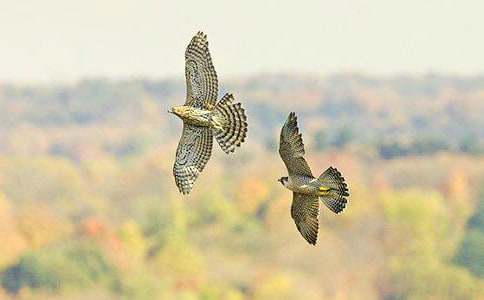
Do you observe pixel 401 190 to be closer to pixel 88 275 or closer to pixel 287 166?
pixel 88 275

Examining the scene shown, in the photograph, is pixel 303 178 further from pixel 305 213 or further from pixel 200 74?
pixel 200 74

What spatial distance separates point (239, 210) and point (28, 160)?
41.5 metres

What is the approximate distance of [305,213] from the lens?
8914 millimetres

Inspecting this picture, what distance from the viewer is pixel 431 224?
462 ft

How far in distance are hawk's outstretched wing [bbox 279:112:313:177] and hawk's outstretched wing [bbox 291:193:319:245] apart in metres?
0.46

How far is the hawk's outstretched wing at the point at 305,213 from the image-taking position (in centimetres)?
877

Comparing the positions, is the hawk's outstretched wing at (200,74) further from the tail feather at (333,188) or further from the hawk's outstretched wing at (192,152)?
the tail feather at (333,188)

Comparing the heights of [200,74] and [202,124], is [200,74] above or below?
above

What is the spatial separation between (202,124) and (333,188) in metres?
1.05

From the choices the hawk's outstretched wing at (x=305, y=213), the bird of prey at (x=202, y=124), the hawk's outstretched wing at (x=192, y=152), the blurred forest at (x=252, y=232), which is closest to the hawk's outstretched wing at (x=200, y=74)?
the bird of prey at (x=202, y=124)

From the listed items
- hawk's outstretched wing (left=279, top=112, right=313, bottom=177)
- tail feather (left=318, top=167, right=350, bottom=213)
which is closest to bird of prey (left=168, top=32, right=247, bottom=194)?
hawk's outstretched wing (left=279, top=112, right=313, bottom=177)

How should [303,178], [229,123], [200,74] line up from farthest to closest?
[200,74], [229,123], [303,178]

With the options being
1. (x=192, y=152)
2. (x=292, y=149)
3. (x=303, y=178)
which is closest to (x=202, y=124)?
(x=192, y=152)

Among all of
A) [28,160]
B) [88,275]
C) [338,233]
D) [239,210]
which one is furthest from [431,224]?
[28,160]
